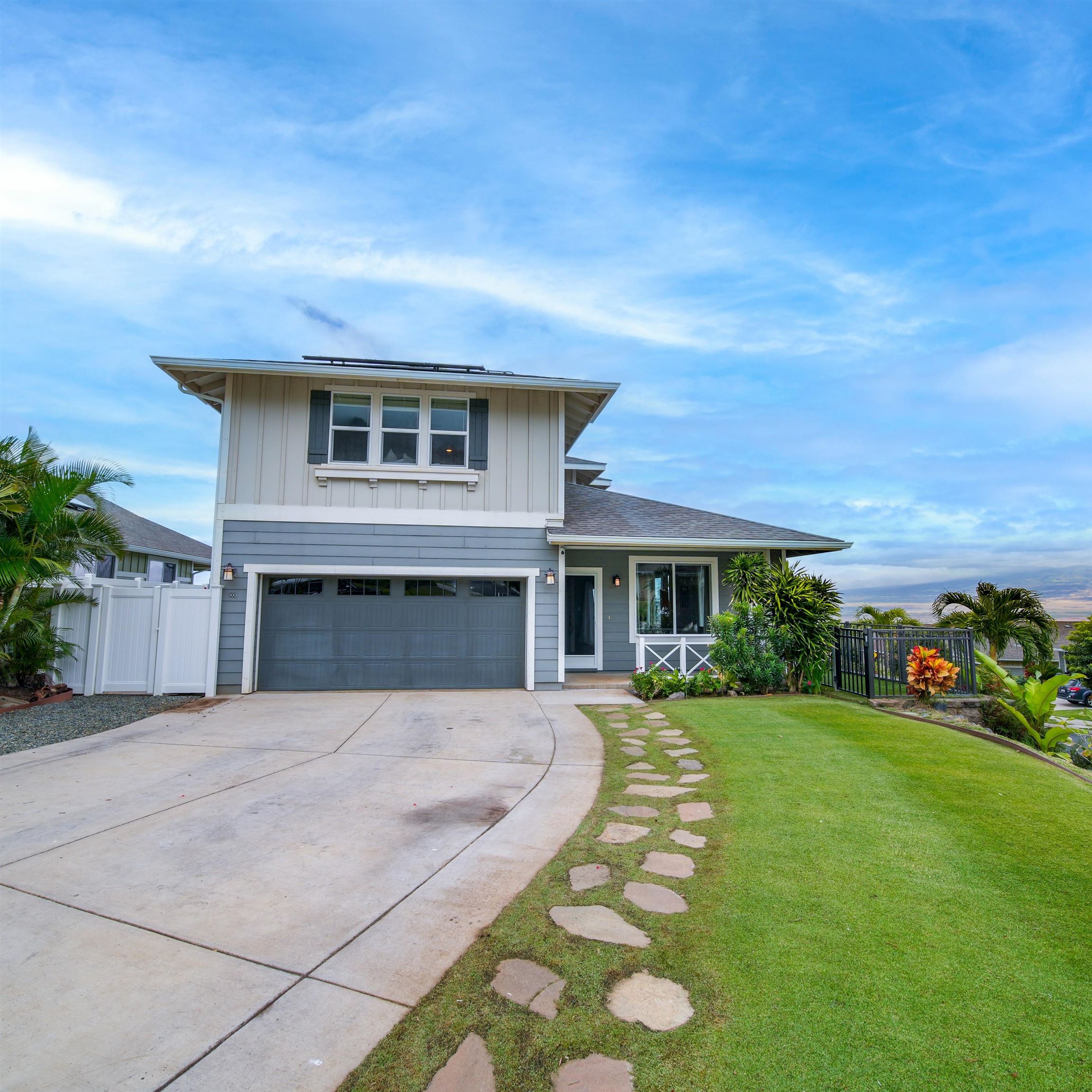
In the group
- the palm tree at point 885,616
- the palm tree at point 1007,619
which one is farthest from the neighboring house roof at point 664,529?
the palm tree at point 885,616

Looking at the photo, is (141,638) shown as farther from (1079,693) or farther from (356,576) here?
(1079,693)

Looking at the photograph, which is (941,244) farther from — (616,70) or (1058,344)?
(616,70)

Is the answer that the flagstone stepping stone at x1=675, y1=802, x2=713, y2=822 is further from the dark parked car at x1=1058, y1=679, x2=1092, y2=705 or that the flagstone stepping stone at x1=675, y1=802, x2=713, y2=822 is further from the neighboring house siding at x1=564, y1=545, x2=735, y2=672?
the dark parked car at x1=1058, y1=679, x2=1092, y2=705

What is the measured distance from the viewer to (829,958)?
2426 millimetres

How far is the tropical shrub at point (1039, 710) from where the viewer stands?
24.6 ft

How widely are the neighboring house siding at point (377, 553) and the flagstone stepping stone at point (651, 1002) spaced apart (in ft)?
28.0

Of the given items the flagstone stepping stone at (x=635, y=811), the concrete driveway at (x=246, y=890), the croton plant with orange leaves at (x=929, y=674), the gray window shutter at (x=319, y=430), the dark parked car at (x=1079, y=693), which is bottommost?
the dark parked car at (x=1079, y=693)

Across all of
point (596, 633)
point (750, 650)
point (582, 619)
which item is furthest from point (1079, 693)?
point (582, 619)

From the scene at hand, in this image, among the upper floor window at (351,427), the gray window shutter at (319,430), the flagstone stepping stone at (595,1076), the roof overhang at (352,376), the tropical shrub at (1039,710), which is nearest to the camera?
the flagstone stepping stone at (595,1076)

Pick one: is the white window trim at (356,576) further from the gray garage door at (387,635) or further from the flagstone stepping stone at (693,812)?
the flagstone stepping stone at (693,812)

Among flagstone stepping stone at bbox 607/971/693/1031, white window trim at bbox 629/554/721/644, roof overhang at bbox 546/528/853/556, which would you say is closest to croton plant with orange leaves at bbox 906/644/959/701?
roof overhang at bbox 546/528/853/556

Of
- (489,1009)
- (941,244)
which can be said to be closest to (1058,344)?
(941,244)

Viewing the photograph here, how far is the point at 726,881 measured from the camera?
10.5 ft

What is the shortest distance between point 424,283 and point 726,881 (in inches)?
639
